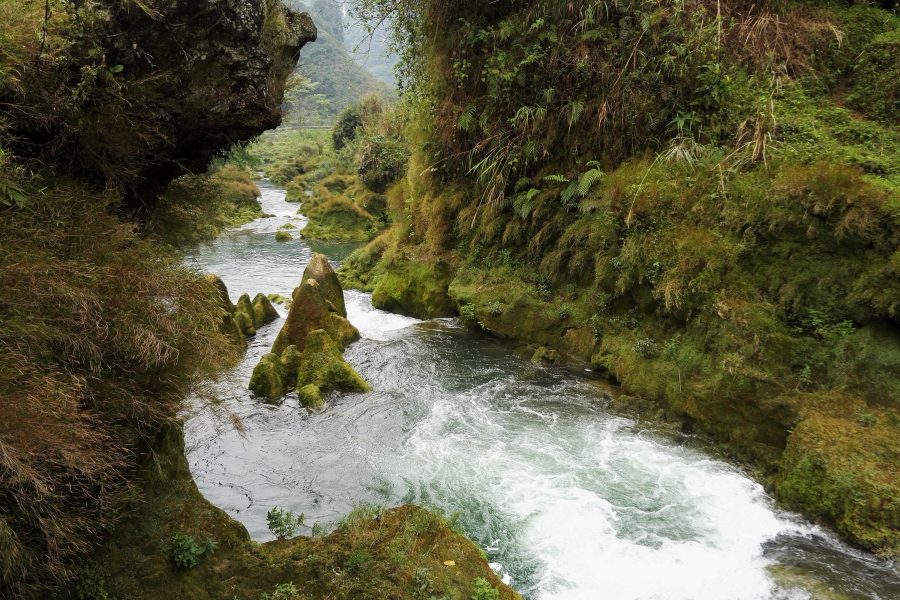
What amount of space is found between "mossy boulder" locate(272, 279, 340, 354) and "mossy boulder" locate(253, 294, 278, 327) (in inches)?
122

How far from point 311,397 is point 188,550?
16.3 ft

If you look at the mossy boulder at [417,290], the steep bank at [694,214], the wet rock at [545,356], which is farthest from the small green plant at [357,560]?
the mossy boulder at [417,290]

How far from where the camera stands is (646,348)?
9711 mm

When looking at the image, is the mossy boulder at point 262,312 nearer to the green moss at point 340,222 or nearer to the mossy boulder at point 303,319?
the mossy boulder at point 303,319

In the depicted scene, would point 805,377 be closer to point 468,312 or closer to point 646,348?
point 646,348

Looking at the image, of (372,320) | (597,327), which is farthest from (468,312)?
(372,320)

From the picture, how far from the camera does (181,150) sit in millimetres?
6398

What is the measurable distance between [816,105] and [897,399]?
6.00 meters

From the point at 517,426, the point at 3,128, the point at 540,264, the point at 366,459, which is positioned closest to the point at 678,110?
the point at 540,264

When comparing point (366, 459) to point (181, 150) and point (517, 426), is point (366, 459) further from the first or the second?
point (181, 150)

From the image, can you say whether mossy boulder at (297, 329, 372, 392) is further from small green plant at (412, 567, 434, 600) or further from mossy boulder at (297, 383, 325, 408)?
small green plant at (412, 567, 434, 600)

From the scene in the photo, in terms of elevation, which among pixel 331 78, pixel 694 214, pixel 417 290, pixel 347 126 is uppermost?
pixel 331 78

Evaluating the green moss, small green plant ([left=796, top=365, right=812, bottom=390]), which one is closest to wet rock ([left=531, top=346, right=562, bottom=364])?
small green plant ([left=796, top=365, right=812, bottom=390])

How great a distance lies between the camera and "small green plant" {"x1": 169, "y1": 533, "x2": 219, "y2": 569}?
4.59 m
